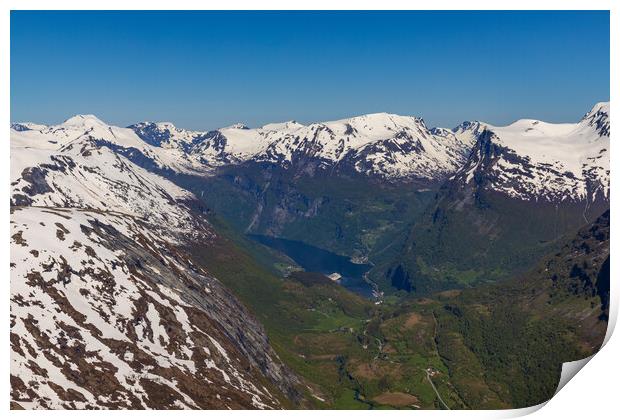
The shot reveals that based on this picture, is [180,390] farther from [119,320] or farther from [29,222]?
[29,222]

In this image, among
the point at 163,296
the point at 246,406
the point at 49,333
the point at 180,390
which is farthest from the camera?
the point at 163,296

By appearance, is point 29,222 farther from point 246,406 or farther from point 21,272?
point 246,406

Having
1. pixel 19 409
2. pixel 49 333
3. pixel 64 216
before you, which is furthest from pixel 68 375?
pixel 64 216
